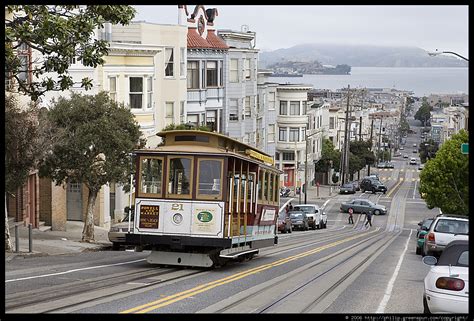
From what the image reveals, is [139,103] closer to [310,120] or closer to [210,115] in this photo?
[210,115]

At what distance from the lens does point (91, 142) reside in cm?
2838

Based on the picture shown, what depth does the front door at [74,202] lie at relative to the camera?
3962 cm

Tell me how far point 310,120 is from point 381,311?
8667 cm

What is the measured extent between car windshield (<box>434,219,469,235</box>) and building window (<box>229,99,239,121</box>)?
34625 millimetres

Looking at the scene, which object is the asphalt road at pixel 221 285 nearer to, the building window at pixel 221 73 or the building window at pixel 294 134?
the building window at pixel 221 73

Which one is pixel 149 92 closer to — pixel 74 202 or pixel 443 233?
pixel 74 202

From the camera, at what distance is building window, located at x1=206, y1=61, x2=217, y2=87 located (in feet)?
183

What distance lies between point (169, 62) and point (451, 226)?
85.7 feet

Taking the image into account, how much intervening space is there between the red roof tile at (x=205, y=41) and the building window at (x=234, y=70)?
1.82 m

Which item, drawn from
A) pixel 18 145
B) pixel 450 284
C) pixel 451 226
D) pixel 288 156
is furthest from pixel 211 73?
pixel 450 284

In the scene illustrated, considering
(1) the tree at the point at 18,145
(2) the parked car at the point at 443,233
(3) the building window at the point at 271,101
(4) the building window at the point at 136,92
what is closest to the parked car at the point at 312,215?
(4) the building window at the point at 136,92

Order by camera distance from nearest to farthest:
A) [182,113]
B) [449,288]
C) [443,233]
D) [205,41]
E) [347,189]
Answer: [449,288]
[443,233]
[182,113]
[205,41]
[347,189]

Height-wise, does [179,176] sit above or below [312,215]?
above

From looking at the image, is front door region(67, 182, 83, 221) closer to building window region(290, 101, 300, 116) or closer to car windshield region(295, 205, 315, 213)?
car windshield region(295, 205, 315, 213)
